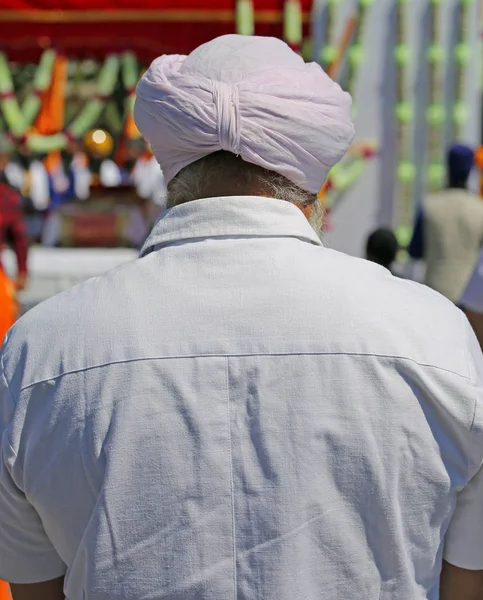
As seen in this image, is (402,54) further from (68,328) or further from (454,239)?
(68,328)

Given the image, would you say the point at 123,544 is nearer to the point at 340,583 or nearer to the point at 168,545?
the point at 168,545

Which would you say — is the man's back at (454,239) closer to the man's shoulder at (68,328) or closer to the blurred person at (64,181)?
the man's shoulder at (68,328)

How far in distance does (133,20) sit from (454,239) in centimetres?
498

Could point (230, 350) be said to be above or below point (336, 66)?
above

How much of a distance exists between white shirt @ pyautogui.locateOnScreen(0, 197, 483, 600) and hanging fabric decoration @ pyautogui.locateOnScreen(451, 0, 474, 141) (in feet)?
24.2

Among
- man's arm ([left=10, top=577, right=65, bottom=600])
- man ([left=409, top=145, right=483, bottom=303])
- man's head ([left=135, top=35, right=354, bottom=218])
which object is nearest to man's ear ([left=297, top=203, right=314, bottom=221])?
man's head ([left=135, top=35, right=354, bottom=218])

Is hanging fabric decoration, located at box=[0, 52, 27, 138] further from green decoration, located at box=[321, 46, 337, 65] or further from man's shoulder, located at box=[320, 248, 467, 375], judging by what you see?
man's shoulder, located at box=[320, 248, 467, 375]

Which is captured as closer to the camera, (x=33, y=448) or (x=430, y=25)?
(x=33, y=448)

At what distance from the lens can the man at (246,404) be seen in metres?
1.08

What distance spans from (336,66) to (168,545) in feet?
24.3

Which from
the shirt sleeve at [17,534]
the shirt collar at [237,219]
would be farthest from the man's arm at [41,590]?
the shirt collar at [237,219]

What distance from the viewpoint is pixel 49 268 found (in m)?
7.29

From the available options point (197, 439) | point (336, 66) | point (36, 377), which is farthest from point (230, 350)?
point (336, 66)

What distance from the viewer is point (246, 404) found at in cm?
108
